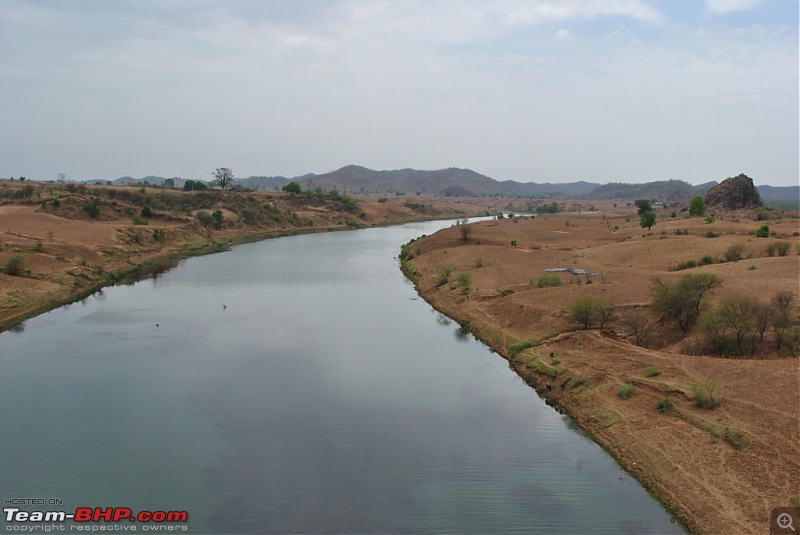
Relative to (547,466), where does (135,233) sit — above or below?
above

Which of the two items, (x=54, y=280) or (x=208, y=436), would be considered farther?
(x=54, y=280)

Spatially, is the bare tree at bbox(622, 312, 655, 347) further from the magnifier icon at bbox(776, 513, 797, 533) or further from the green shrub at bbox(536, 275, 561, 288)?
the magnifier icon at bbox(776, 513, 797, 533)

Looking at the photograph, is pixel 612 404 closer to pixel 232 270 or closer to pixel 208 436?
pixel 208 436

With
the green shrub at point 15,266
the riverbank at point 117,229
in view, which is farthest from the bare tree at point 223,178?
the green shrub at point 15,266

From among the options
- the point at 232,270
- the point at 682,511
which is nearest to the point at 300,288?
the point at 232,270

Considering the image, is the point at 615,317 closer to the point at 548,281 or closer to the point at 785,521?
the point at 548,281

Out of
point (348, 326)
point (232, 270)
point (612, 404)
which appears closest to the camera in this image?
point (612, 404)

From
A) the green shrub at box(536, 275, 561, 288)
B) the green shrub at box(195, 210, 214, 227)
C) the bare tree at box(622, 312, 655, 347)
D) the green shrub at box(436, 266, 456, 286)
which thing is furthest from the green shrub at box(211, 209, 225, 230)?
the bare tree at box(622, 312, 655, 347)
